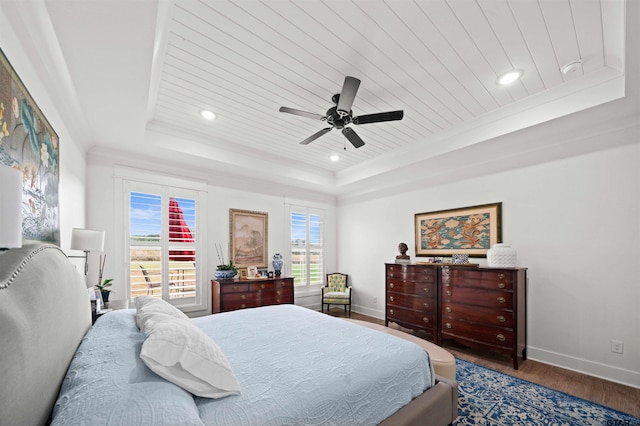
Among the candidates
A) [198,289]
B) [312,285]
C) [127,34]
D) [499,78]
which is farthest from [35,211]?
[312,285]

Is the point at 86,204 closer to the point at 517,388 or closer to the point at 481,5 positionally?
the point at 481,5

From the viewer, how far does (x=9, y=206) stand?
72 centimetres

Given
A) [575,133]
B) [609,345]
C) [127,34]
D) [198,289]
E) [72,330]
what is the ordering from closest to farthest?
[72,330] → [127,34] → [609,345] → [575,133] → [198,289]

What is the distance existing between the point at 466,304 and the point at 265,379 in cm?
298

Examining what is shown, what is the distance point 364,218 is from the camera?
585 centimetres

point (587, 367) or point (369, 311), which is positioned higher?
point (587, 367)

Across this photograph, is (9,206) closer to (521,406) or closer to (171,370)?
(171,370)

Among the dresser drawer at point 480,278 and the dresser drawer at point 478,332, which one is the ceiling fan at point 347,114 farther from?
the dresser drawer at point 478,332

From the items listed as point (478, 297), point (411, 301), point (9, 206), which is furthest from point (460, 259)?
point (9, 206)

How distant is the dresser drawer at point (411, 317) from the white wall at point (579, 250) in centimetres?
113

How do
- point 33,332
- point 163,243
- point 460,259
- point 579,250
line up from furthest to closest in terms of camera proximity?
point 163,243 < point 460,259 < point 579,250 < point 33,332

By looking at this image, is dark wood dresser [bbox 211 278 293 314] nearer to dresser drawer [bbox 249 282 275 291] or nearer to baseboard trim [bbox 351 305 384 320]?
dresser drawer [bbox 249 282 275 291]

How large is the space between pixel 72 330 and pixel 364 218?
16.4 ft

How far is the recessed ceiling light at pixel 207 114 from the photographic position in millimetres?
3203
